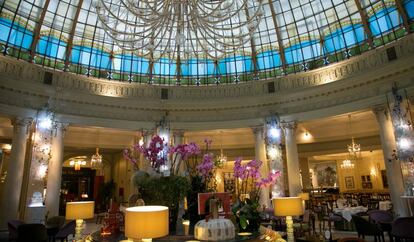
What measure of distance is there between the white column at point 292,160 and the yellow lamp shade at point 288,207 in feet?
34.4

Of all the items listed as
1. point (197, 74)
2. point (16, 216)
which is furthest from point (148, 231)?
point (197, 74)

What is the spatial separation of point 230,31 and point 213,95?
373 centimetres

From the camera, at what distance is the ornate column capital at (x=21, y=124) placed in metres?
12.7

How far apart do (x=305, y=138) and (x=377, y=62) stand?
774 cm

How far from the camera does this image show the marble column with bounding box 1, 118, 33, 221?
11873 mm

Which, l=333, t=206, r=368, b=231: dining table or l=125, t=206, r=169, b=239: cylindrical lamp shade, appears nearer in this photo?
l=125, t=206, r=169, b=239: cylindrical lamp shade

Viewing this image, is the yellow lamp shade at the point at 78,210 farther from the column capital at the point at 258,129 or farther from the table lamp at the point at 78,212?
the column capital at the point at 258,129

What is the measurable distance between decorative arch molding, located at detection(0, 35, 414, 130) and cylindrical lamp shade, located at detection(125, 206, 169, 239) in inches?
503

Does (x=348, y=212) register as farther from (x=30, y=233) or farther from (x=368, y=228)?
(x=30, y=233)

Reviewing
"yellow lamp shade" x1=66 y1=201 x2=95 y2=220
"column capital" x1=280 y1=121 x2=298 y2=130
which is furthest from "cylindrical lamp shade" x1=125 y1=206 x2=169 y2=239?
"column capital" x1=280 y1=121 x2=298 y2=130

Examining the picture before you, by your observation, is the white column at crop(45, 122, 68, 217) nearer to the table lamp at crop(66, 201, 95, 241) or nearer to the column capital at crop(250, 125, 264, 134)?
the column capital at crop(250, 125, 264, 134)

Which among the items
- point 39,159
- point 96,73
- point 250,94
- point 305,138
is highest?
point 96,73

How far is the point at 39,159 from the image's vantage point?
13.1 meters

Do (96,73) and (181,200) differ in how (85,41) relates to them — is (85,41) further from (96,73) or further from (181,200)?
(181,200)
